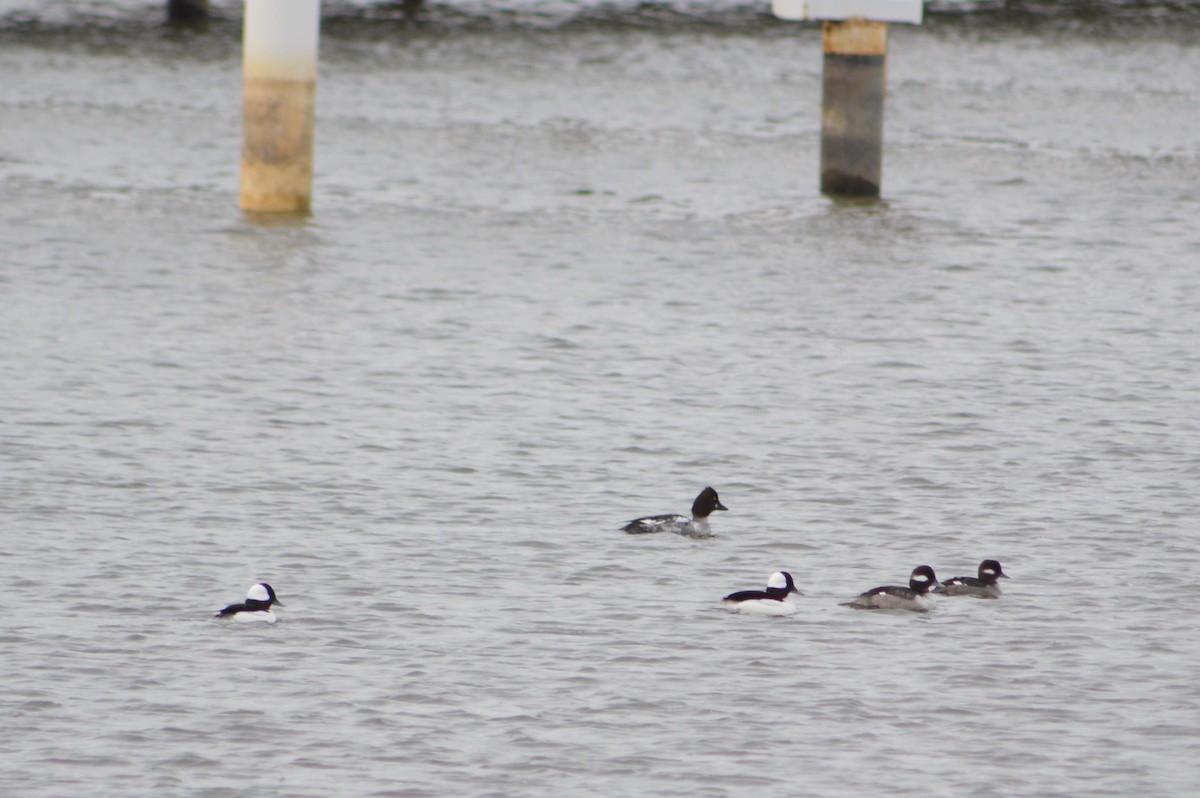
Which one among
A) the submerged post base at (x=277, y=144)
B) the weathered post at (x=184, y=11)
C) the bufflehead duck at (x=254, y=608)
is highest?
the weathered post at (x=184, y=11)

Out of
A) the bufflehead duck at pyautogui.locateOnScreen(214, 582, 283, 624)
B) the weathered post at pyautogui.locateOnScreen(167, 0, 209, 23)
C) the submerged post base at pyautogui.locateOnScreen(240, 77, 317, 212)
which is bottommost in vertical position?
the bufflehead duck at pyautogui.locateOnScreen(214, 582, 283, 624)

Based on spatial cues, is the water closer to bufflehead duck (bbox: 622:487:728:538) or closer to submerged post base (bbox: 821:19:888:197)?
bufflehead duck (bbox: 622:487:728:538)

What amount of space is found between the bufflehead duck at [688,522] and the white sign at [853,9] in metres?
15.5

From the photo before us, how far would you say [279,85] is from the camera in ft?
100

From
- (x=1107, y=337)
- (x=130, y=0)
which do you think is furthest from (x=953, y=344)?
(x=130, y=0)

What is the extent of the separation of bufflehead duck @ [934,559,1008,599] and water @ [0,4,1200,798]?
0.12 metres

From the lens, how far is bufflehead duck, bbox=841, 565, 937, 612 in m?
14.9

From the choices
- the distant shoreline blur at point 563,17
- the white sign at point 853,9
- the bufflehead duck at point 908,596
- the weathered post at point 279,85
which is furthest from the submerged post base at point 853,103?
the distant shoreline blur at point 563,17

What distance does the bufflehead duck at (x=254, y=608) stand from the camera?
565 inches

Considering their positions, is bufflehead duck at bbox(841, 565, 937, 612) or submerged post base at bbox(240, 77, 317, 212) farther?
submerged post base at bbox(240, 77, 317, 212)

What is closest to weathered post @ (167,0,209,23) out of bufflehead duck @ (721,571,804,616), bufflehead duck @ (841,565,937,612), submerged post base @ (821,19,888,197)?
submerged post base @ (821,19,888,197)

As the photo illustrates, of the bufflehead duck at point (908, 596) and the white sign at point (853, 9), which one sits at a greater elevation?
the white sign at point (853, 9)

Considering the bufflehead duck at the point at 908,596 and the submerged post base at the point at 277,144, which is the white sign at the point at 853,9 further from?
the bufflehead duck at the point at 908,596

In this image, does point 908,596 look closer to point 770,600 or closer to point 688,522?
point 770,600
